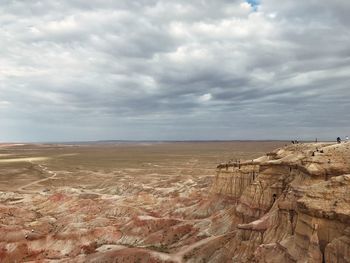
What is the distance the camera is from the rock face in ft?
100.0

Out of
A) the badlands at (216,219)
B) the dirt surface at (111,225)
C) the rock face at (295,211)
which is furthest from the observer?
the dirt surface at (111,225)

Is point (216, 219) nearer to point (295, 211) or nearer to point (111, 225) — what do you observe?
point (111, 225)

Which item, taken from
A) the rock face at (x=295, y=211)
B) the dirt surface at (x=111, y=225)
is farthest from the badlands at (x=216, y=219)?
the dirt surface at (x=111, y=225)

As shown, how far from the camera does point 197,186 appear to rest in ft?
340

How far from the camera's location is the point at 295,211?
38625 mm

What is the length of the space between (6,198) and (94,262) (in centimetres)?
6541

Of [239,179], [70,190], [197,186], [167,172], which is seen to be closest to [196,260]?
[239,179]

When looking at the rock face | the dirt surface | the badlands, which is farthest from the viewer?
the dirt surface

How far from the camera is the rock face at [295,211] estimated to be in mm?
30469

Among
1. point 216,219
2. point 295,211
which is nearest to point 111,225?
point 216,219

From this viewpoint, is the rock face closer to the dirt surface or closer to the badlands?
the badlands

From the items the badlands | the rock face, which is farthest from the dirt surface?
the rock face

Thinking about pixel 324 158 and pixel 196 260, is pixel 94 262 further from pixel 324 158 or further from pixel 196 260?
pixel 324 158

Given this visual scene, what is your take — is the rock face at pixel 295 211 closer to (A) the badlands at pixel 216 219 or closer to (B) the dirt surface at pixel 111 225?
(A) the badlands at pixel 216 219
